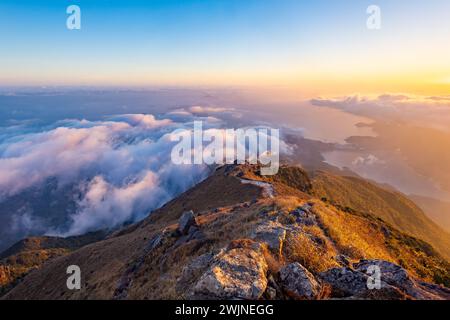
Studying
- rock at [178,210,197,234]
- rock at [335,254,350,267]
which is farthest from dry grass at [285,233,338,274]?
rock at [178,210,197,234]

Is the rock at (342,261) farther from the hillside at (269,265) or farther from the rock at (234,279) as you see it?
the rock at (234,279)

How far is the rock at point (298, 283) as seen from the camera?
14023 mm

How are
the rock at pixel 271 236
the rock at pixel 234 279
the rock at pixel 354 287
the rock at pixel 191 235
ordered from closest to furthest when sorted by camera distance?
the rock at pixel 234 279, the rock at pixel 354 287, the rock at pixel 271 236, the rock at pixel 191 235

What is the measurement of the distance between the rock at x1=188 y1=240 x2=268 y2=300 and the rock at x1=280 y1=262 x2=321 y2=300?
121 cm

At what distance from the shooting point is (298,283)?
14.5 m

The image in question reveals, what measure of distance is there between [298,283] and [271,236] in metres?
7.78

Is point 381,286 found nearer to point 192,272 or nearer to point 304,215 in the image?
point 192,272

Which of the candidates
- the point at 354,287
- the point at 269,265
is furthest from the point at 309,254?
the point at 354,287

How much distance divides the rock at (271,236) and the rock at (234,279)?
3.89 metres

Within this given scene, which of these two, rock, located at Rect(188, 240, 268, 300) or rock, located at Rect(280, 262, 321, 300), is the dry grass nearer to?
rock, located at Rect(280, 262, 321, 300)

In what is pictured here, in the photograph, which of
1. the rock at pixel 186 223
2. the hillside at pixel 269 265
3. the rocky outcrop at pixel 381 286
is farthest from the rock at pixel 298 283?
the rock at pixel 186 223

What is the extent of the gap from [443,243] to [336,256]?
220 meters

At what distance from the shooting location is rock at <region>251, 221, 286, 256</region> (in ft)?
66.1
